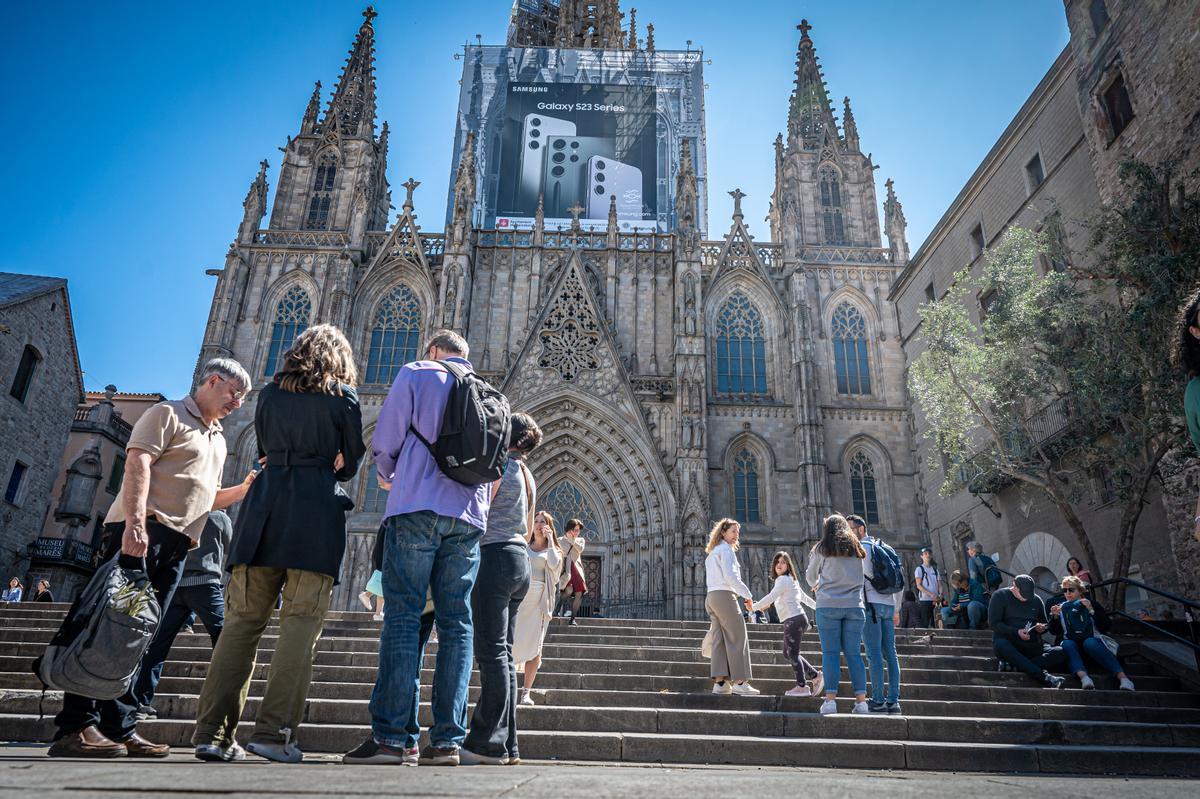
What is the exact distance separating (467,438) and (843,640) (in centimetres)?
463

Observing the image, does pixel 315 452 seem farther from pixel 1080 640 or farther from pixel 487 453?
pixel 1080 640

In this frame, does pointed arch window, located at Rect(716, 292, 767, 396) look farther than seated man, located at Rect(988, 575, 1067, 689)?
Yes

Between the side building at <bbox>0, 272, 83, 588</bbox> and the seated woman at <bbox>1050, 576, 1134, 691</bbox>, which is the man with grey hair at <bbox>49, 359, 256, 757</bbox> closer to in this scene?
the seated woman at <bbox>1050, 576, 1134, 691</bbox>

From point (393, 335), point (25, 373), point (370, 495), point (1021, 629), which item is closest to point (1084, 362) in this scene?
point (1021, 629)

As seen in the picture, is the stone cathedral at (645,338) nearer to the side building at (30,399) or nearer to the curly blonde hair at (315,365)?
the side building at (30,399)

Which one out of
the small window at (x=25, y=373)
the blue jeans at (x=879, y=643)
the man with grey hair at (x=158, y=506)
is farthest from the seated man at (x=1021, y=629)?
the small window at (x=25, y=373)

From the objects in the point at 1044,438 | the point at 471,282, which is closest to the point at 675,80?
the point at 471,282

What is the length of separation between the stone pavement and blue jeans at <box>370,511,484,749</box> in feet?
1.90

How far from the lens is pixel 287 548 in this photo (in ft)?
11.3

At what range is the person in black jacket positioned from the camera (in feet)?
10.9

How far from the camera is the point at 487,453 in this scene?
367 centimetres

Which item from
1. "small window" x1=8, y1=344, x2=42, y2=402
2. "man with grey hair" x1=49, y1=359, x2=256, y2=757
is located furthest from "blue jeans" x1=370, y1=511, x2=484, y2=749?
"small window" x1=8, y1=344, x2=42, y2=402

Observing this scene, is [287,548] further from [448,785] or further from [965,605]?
[965,605]

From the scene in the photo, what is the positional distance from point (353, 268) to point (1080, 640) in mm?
23620
